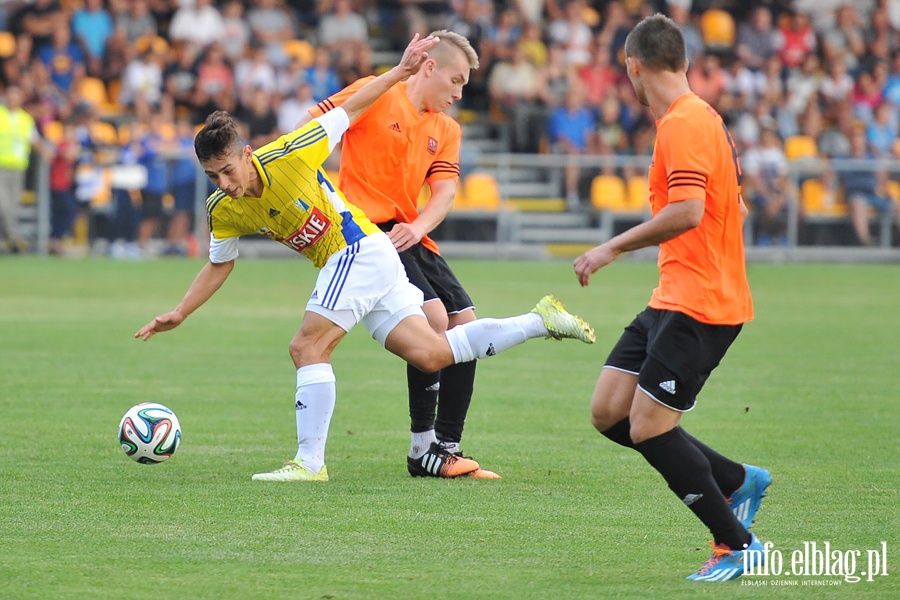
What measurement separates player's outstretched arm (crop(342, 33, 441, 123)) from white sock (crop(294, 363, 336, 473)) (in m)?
1.33

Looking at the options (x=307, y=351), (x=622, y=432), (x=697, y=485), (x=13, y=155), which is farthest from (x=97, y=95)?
(x=697, y=485)

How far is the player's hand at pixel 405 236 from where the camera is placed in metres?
7.27

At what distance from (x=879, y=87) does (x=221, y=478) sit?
2248 centimetres

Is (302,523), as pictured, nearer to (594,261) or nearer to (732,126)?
(594,261)

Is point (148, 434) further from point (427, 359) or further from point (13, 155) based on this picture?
point (13, 155)

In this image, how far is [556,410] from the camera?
9.59 metres

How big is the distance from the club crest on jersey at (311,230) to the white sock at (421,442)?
1219mm

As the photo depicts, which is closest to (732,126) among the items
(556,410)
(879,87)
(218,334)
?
(879,87)

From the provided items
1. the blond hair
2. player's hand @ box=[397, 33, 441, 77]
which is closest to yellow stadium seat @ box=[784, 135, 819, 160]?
the blond hair

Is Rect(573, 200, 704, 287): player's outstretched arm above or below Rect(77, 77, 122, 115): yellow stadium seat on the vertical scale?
below

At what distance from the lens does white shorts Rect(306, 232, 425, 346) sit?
6.93 metres

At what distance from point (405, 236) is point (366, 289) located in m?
0.50

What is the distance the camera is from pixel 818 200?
2366 cm

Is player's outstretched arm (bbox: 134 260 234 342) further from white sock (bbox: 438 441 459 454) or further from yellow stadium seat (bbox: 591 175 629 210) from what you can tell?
yellow stadium seat (bbox: 591 175 629 210)
